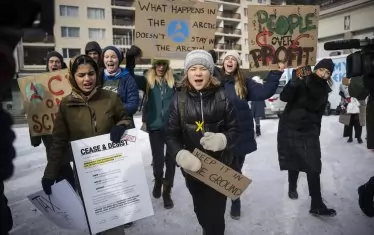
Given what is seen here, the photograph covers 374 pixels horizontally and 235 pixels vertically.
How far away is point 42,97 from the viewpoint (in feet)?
12.0

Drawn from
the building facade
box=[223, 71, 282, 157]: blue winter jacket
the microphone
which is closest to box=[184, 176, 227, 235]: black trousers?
box=[223, 71, 282, 157]: blue winter jacket

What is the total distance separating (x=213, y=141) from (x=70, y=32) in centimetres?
3946

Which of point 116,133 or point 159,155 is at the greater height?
point 116,133

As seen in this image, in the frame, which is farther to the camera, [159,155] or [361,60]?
[159,155]

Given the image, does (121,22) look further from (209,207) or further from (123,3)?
(209,207)

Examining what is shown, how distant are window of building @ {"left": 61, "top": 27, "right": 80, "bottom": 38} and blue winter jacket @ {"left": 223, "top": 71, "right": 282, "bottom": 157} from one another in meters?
37.7

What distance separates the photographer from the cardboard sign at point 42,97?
359cm

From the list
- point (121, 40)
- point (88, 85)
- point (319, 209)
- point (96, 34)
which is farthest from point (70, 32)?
point (319, 209)

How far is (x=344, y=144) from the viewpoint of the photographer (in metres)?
7.83

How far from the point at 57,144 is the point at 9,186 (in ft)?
10.1

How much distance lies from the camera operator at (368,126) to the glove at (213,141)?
1.32m

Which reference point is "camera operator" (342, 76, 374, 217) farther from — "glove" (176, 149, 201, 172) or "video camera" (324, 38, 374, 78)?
"glove" (176, 149, 201, 172)

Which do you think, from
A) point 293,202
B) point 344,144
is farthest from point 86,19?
point 293,202

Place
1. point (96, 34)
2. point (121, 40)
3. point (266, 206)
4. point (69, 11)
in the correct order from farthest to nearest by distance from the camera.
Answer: point (121, 40)
point (96, 34)
point (69, 11)
point (266, 206)
